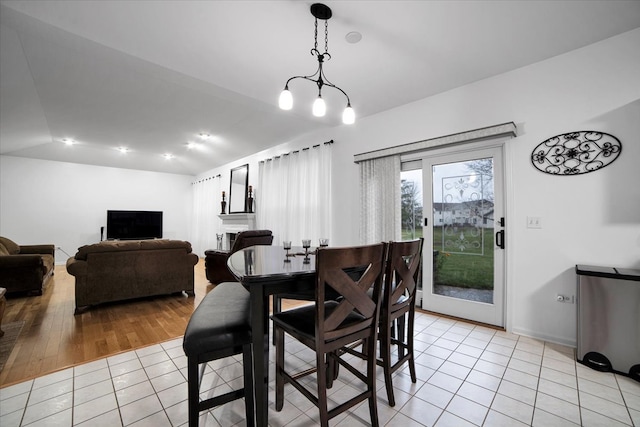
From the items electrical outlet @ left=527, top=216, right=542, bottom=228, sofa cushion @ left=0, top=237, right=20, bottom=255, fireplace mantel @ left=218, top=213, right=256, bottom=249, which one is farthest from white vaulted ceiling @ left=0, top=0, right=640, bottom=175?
fireplace mantel @ left=218, top=213, right=256, bottom=249

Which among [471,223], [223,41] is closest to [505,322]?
[471,223]

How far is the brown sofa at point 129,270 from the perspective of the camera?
10.5 feet

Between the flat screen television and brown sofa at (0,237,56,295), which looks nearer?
brown sofa at (0,237,56,295)

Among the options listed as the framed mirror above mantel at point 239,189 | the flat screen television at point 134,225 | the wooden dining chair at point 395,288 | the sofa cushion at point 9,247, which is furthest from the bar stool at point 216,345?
the flat screen television at point 134,225

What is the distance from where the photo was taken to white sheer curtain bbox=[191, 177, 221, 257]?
24.4 ft

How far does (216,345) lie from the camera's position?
127 centimetres

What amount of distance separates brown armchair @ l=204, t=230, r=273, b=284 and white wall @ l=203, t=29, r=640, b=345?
2966mm

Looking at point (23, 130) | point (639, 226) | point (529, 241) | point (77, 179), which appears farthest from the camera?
point (77, 179)

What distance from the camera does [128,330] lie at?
8.84 ft

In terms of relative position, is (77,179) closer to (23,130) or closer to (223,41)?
(23,130)

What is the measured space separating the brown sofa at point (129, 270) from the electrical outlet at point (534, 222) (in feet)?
13.8

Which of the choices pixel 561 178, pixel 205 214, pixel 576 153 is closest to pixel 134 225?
pixel 205 214

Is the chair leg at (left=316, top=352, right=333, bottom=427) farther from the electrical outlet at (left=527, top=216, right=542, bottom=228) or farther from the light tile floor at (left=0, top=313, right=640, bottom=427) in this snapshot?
the electrical outlet at (left=527, top=216, right=542, bottom=228)

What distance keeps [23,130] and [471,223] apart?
7275mm
